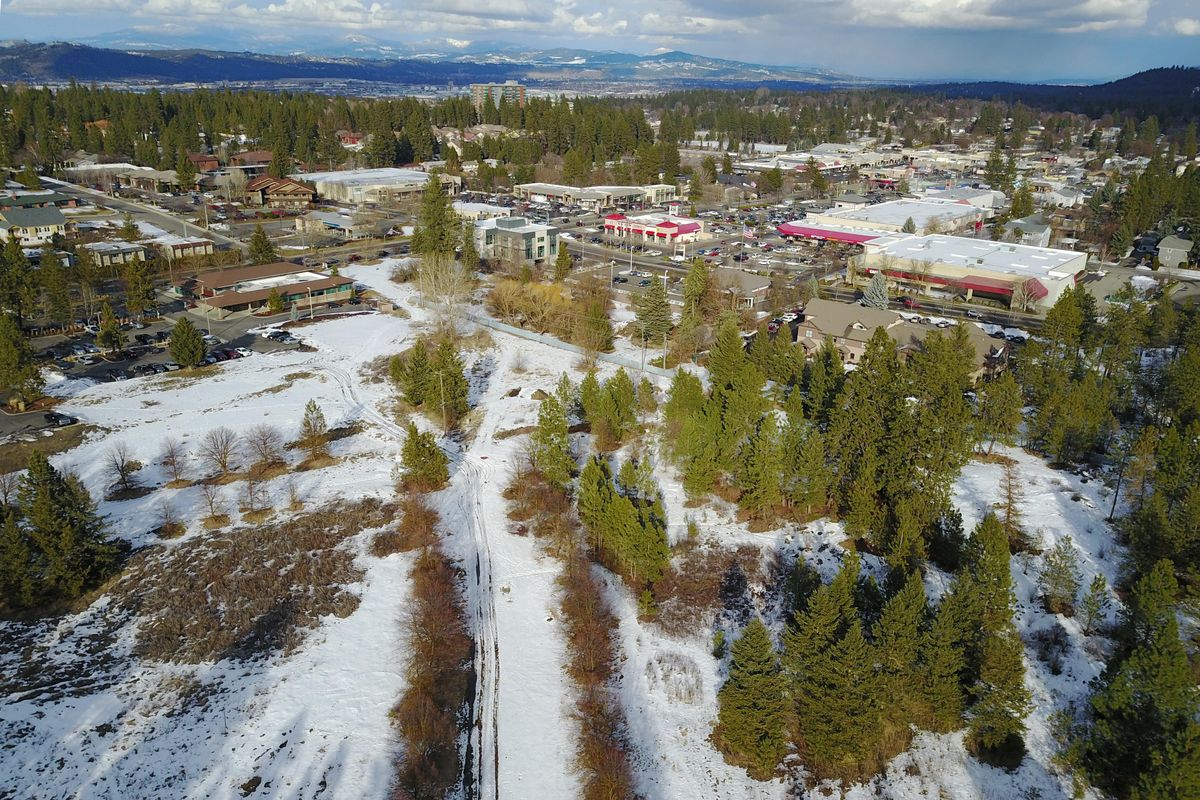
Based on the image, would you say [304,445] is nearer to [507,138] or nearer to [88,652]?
[88,652]

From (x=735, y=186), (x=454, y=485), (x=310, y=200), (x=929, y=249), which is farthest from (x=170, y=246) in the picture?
(x=735, y=186)

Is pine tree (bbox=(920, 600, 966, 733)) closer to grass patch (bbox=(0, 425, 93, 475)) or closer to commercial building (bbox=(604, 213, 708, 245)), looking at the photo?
grass patch (bbox=(0, 425, 93, 475))

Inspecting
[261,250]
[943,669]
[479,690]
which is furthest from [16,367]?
[943,669]

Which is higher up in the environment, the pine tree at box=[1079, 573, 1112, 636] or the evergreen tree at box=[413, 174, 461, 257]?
the evergreen tree at box=[413, 174, 461, 257]

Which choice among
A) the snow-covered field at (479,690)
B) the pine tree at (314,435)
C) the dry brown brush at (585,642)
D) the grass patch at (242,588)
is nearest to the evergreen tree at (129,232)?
the snow-covered field at (479,690)

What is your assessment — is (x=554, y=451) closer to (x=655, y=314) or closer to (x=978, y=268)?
(x=655, y=314)

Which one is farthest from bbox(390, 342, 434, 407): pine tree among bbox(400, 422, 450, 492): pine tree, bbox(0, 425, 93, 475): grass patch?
bbox(0, 425, 93, 475): grass patch
